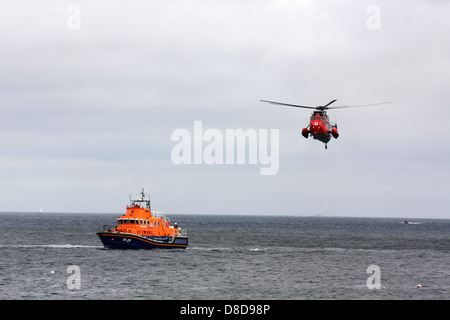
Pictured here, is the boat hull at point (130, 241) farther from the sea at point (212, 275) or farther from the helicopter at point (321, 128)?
the helicopter at point (321, 128)

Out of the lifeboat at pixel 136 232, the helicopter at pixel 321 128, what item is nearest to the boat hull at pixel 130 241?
the lifeboat at pixel 136 232

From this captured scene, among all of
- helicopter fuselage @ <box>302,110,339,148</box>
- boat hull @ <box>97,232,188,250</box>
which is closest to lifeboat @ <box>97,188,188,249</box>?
boat hull @ <box>97,232,188,250</box>

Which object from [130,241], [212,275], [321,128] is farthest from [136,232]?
[321,128]

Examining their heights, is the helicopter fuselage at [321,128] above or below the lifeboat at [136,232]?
above

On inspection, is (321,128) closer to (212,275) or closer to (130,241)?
(212,275)

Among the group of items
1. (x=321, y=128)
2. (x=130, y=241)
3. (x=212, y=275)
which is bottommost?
(x=212, y=275)

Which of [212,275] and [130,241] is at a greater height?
[130,241]

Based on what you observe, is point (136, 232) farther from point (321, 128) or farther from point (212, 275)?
point (321, 128)

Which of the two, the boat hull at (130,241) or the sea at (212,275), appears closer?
the sea at (212,275)

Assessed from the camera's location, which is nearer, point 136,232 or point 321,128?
point 321,128

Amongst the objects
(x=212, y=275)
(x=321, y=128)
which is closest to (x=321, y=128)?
(x=321, y=128)
